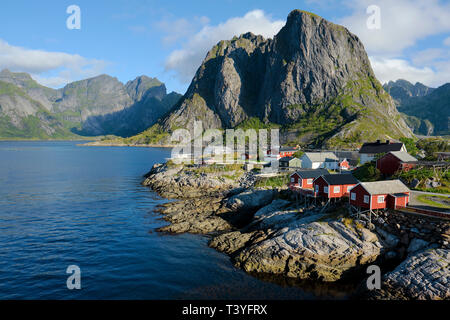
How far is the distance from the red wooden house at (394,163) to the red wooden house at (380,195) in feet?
51.8

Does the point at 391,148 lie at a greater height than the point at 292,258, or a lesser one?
greater

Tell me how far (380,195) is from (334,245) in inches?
402

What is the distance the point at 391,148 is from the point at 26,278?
8732 cm

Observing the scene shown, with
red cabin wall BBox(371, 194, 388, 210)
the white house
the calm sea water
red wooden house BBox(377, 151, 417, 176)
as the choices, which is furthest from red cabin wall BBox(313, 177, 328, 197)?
the white house

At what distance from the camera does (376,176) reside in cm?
5672

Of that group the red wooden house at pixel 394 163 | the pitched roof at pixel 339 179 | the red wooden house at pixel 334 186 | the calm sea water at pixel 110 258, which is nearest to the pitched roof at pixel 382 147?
the red wooden house at pixel 394 163

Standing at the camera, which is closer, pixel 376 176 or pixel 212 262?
pixel 212 262

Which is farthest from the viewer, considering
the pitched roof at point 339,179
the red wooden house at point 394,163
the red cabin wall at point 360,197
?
the red wooden house at point 394,163

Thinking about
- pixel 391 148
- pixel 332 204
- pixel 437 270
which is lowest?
pixel 437 270

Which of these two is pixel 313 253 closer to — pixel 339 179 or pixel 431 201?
pixel 339 179

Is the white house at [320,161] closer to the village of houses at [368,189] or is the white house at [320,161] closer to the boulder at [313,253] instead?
the village of houses at [368,189]

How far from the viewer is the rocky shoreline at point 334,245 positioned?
2806cm
